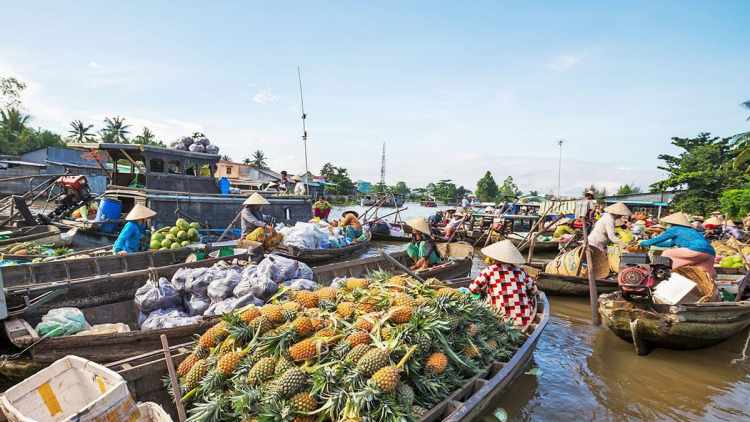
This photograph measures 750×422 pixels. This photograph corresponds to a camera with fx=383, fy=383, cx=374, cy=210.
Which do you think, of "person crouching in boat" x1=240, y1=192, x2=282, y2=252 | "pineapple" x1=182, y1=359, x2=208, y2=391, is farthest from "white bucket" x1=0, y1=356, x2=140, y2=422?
"person crouching in boat" x1=240, y1=192, x2=282, y2=252

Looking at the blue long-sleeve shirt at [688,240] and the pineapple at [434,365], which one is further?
the blue long-sleeve shirt at [688,240]

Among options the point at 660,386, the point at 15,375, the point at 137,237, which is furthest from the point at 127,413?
the point at 660,386

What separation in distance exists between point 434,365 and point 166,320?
3638 millimetres

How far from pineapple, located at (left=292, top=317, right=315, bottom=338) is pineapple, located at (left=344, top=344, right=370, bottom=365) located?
1.65 feet

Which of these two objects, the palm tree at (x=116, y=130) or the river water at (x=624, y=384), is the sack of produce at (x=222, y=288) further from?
the palm tree at (x=116, y=130)

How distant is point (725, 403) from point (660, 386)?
0.70 m

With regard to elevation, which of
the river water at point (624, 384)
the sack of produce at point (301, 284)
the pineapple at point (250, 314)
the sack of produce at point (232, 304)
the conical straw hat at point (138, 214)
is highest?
the conical straw hat at point (138, 214)

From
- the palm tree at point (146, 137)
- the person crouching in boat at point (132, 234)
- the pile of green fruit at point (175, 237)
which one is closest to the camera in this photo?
the person crouching in boat at point (132, 234)

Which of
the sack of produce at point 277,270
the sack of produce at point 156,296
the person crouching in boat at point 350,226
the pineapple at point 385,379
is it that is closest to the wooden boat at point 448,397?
the pineapple at point 385,379

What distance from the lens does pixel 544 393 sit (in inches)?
203

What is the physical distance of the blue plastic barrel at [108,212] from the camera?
11.1 meters

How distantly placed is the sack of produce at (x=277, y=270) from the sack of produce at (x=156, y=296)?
117 centimetres

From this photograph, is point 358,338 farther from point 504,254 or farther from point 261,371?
point 504,254

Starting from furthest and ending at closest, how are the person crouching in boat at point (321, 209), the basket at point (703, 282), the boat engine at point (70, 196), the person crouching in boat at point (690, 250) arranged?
the person crouching in boat at point (321, 209) < the boat engine at point (70, 196) < the person crouching in boat at point (690, 250) < the basket at point (703, 282)
